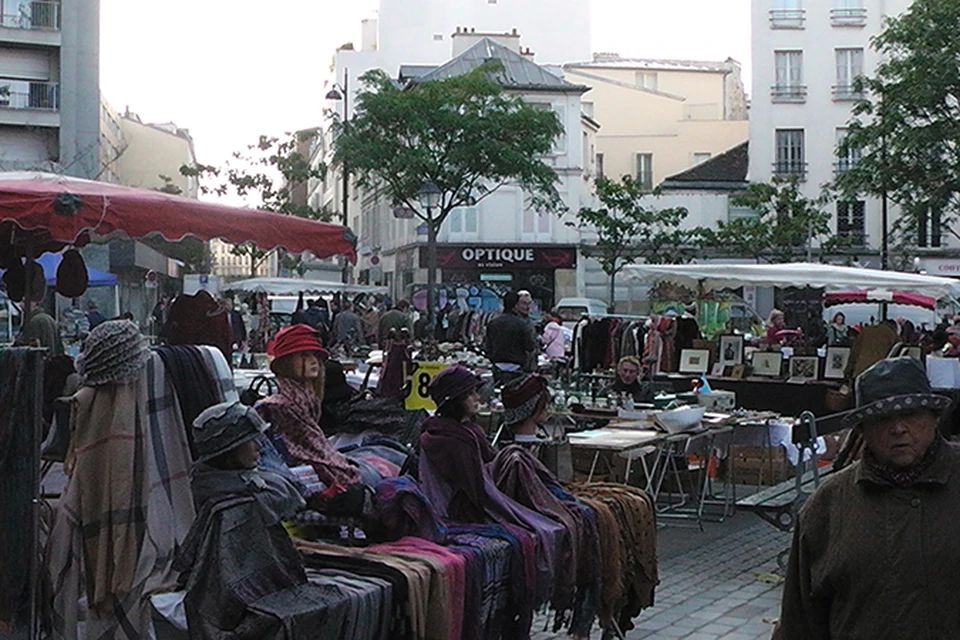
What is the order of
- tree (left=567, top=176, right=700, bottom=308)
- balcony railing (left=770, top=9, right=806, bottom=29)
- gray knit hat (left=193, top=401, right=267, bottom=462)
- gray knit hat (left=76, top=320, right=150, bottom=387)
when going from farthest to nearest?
balcony railing (left=770, top=9, right=806, bottom=29)
tree (left=567, top=176, right=700, bottom=308)
gray knit hat (left=76, top=320, right=150, bottom=387)
gray knit hat (left=193, top=401, right=267, bottom=462)

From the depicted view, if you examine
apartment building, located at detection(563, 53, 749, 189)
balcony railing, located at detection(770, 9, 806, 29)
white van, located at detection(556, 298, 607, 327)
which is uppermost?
balcony railing, located at detection(770, 9, 806, 29)

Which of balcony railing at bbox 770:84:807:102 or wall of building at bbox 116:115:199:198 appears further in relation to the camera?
wall of building at bbox 116:115:199:198

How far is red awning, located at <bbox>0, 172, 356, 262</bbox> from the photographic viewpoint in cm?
707

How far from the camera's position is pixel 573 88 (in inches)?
1911

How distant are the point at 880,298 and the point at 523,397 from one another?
1914cm

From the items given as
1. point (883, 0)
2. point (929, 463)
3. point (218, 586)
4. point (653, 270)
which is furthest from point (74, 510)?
point (883, 0)

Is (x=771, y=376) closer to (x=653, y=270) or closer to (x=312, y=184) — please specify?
(x=653, y=270)

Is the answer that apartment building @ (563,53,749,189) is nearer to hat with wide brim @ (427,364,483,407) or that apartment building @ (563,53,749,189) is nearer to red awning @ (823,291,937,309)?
red awning @ (823,291,937,309)

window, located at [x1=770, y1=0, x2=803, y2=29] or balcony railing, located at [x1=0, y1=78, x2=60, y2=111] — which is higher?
window, located at [x1=770, y1=0, x2=803, y2=29]

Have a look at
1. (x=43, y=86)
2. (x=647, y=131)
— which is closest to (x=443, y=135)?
(x=43, y=86)

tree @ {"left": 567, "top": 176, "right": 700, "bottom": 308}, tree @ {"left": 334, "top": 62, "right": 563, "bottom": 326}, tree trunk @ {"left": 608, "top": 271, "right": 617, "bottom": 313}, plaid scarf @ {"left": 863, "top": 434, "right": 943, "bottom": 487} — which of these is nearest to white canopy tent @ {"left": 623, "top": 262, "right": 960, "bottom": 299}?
plaid scarf @ {"left": 863, "top": 434, "right": 943, "bottom": 487}

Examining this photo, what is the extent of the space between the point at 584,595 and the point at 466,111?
31557 mm

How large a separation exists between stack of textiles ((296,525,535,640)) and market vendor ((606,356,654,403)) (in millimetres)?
6048

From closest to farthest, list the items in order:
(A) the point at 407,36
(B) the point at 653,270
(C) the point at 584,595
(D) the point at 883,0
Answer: (C) the point at 584,595 < (B) the point at 653,270 < (D) the point at 883,0 < (A) the point at 407,36
